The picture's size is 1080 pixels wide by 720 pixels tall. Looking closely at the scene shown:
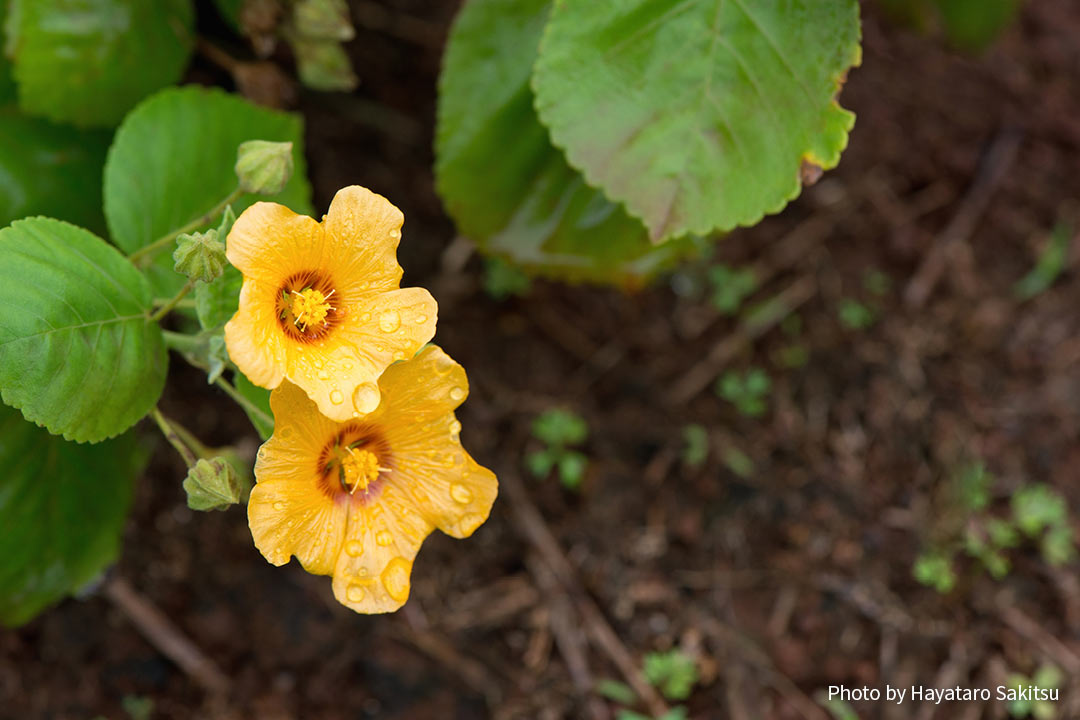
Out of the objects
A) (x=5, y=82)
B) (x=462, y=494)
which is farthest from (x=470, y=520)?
(x=5, y=82)

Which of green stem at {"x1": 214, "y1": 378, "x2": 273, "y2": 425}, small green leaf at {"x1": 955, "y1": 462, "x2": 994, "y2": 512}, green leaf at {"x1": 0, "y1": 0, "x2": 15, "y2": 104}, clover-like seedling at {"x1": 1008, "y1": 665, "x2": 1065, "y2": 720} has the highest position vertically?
green leaf at {"x1": 0, "y1": 0, "x2": 15, "y2": 104}

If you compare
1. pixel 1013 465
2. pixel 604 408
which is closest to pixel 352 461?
pixel 604 408

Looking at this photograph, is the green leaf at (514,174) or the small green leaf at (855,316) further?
the small green leaf at (855,316)

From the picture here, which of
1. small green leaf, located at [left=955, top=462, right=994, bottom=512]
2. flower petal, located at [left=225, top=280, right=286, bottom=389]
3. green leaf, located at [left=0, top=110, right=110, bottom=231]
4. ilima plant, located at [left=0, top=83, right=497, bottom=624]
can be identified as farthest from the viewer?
small green leaf, located at [left=955, top=462, right=994, bottom=512]

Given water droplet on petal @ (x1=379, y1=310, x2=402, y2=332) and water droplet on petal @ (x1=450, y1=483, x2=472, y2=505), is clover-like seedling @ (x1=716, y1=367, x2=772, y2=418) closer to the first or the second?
water droplet on petal @ (x1=450, y1=483, x2=472, y2=505)

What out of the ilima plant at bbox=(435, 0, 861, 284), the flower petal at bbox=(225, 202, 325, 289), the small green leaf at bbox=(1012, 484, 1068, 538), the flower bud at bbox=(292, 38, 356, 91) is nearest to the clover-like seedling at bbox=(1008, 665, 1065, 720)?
the small green leaf at bbox=(1012, 484, 1068, 538)

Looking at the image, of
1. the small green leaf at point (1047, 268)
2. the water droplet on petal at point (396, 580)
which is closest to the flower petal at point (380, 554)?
the water droplet on petal at point (396, 580)

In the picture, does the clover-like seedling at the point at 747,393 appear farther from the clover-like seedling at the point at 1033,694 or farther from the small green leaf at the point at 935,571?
the clover-like seedling at the point at 1033,694

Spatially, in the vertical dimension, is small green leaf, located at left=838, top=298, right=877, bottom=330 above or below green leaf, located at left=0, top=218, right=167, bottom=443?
below
